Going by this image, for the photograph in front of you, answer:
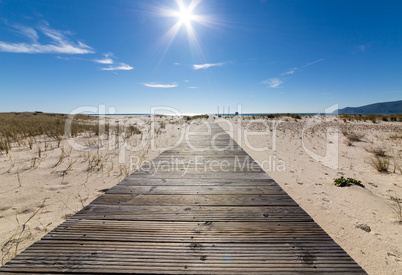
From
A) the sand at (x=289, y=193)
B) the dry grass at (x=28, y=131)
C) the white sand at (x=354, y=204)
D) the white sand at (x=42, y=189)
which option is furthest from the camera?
the dry grass at (x=28, y=131)

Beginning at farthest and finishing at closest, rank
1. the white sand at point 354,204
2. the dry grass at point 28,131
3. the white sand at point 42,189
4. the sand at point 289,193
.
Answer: the dry grass at point 28,131, the white sand at point 42,189, the sand at point 289,193, the white sand at point 354,204

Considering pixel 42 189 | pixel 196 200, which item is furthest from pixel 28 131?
pixel 196 200

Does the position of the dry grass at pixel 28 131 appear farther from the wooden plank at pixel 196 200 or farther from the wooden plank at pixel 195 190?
the wooden plank at pixel 196 200

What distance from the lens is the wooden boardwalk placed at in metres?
1.12

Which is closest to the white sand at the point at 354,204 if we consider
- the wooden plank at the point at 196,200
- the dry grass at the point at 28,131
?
the wooden plank at the point at 196,200

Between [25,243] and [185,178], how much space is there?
2046 mm

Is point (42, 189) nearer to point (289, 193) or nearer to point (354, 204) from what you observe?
point (289, 193)

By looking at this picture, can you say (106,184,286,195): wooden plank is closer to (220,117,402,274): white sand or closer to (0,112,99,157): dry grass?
(220,117,402,274): white sand

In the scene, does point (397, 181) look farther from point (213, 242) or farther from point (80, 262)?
point (80, 262)

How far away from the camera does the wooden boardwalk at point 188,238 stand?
44.2 inches

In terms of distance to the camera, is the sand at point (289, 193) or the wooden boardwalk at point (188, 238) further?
the sand at point (289, 193)

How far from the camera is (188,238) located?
4.60ft

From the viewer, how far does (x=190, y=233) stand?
4.81ft

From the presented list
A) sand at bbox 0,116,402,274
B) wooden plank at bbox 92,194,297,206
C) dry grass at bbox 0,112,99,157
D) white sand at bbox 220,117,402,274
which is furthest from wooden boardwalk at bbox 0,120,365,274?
dry grass at bbox 0,112,99,157
